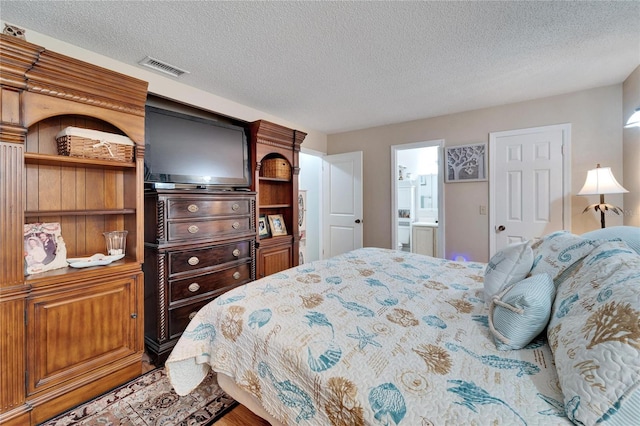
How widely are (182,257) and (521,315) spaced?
2.28m

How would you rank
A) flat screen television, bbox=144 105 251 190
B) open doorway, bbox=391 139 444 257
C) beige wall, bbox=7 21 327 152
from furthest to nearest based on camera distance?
open doorway, bbox=391 139 444 257
flat screen television, bbox=144 105 251 190
beige wall, bbox=7 21 327 152

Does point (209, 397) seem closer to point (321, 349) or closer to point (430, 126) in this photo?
point (321, 349)

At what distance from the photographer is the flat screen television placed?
7.91 ft

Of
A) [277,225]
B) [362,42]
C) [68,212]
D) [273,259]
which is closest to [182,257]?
[68,212]

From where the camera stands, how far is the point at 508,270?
4.58ft

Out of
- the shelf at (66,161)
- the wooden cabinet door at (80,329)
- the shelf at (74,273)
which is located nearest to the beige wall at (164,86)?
the shelf at (66,161)

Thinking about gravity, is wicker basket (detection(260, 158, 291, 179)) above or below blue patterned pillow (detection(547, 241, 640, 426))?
above

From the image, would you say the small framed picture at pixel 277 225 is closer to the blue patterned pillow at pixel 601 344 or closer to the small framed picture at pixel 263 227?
the small framed picture at pixel 263 227

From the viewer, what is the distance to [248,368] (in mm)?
1210

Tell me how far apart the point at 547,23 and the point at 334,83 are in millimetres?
1631

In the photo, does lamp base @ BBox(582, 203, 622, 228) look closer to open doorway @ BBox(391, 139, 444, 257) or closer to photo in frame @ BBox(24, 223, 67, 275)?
open doorway @ BBox(391, 139, 444, 257)

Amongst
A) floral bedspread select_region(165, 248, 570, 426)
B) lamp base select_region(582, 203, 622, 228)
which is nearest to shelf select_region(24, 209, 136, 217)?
floral bedspread select_region(165, 248, 570, 426)

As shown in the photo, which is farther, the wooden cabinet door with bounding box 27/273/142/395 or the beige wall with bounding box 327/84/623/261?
the beige wall with bounding box 327/84/623/261

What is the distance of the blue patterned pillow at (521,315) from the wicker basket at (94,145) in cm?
245
